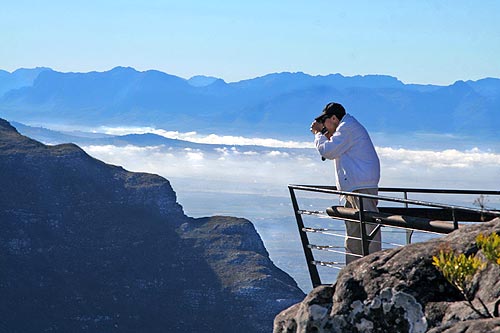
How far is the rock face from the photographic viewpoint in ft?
27.0

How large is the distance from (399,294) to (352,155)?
4618mm

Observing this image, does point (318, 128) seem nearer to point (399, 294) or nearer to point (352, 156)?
point (352, 156)

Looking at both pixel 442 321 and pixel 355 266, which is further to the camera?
pixel 355 266

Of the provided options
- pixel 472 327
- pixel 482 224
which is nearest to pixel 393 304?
pixel 482 224

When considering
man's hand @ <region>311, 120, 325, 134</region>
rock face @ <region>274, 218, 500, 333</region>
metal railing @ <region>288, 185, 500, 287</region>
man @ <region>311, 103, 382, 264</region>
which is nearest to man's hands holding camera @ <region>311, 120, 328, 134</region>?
man's hand @ <region>311, 120, 325, 134</region>

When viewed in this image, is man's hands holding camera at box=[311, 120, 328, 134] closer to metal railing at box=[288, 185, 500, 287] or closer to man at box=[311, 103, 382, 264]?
man at box=[311, 103, 382, 264]

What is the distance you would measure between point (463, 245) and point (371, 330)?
1.08m

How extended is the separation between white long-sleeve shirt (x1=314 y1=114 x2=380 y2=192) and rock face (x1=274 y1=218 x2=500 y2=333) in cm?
376

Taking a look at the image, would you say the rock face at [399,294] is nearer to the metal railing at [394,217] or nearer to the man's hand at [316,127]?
the metal railing at [394,217]

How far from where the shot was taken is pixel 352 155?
1316 centimetres

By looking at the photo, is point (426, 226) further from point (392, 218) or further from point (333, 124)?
point (333, 124)

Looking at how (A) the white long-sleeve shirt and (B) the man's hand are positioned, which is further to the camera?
(B) the man's hand

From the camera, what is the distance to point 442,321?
27.0 ft

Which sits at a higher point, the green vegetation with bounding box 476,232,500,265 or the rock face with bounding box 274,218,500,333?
the green vegetation with bounding box 476,232,500,265
